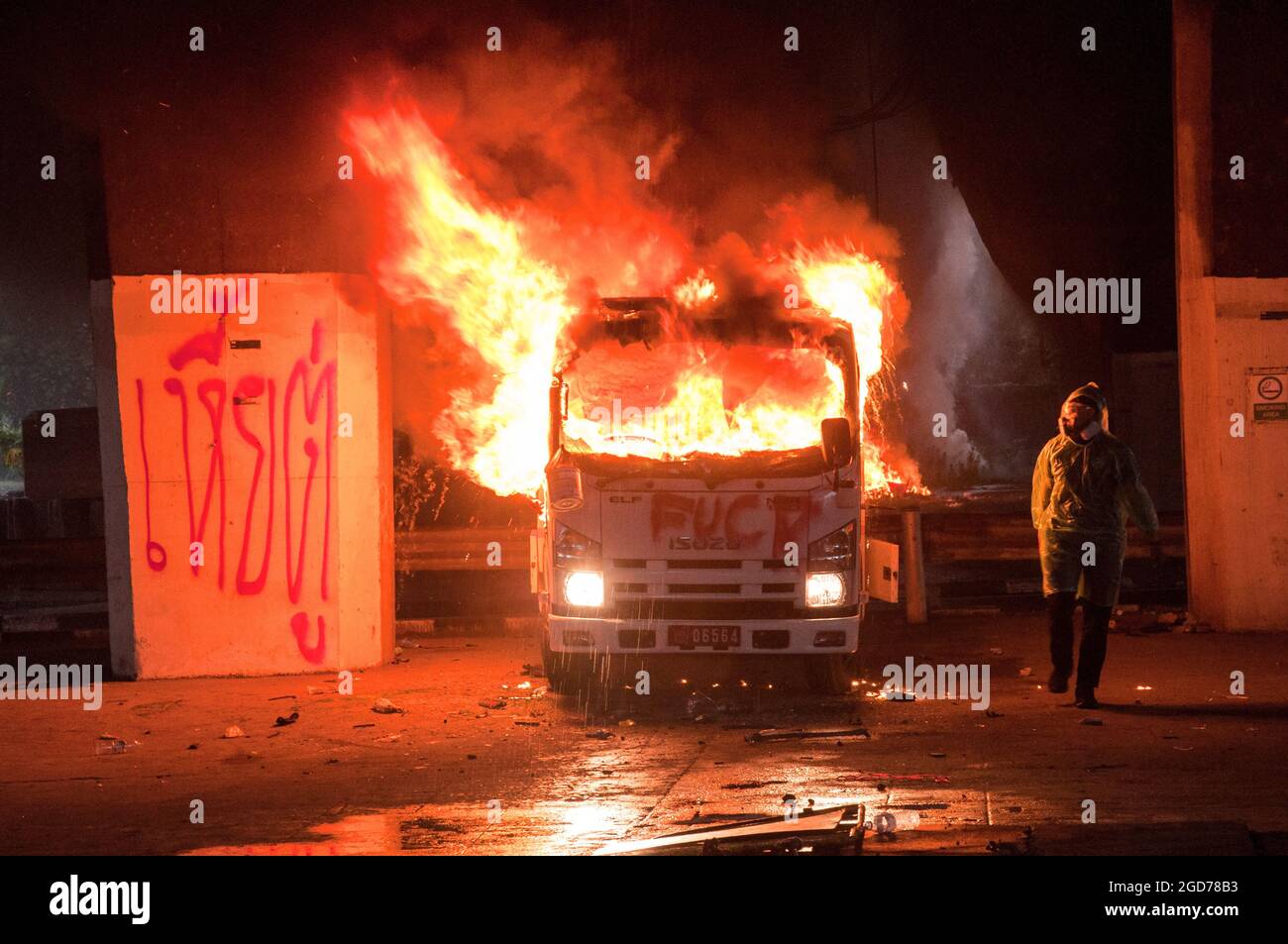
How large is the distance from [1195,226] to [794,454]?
566cm

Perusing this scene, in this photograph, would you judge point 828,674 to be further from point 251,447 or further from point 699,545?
point 251,447

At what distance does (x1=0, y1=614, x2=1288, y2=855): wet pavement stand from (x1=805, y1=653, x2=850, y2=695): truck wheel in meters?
0.24

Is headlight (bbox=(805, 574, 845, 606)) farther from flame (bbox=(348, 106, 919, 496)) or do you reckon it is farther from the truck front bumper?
flame (bbox=(348, 106, 919, 496))

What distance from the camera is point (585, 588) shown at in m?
9.91

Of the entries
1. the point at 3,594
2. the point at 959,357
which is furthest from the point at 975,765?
the point at 959,357

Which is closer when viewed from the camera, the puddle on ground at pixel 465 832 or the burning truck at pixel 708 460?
the puddle on ground at pixel 465 832

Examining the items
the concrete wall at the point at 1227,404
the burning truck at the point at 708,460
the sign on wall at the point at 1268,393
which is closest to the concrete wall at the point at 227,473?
the burning truck at the point at 708,460

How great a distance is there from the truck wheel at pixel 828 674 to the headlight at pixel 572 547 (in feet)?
6.25

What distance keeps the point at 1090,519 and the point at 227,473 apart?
6.90m

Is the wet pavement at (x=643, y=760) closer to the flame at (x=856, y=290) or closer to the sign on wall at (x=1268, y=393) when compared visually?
the sign on wall at (x=1268, y=393)

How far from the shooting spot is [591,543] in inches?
389

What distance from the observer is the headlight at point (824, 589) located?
9.89m
